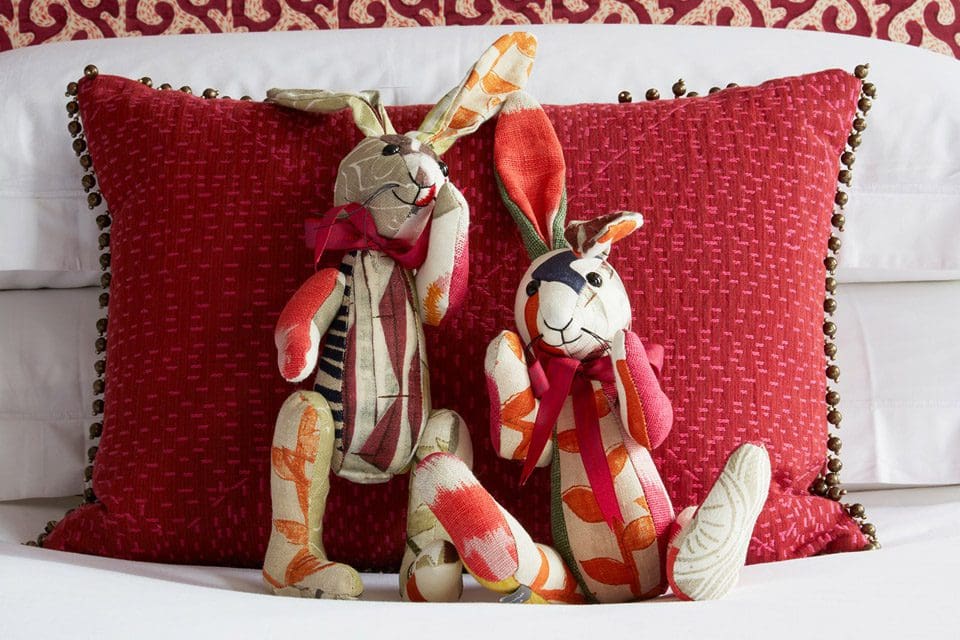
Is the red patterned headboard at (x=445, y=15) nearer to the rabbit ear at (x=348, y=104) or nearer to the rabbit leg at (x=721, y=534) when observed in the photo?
the rabbit ear at (x=348, y=104)

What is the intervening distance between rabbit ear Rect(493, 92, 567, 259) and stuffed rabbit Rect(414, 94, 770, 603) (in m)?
0.04

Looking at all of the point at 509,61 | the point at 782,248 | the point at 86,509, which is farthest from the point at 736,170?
the point at 86,509

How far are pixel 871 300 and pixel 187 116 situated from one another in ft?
2.74

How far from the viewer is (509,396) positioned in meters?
0.91

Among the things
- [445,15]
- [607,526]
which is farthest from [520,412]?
[445,15]

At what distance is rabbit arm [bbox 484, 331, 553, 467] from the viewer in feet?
2.97

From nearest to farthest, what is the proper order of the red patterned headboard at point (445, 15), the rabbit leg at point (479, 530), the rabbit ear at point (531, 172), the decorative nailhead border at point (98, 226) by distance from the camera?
the rabbit leg at point (479, 530), the rabbit ear at point (531, 172), the decorative nailhead border at point (98, 226), the red patterned headboard at point (445, 15)

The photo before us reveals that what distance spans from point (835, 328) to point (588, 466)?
1.30ft

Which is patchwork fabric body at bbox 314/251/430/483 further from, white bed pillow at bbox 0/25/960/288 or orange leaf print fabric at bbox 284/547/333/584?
white bed pillow at bbox 0/25/960/288

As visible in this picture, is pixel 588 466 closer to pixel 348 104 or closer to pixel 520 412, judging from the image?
pixel 520 412

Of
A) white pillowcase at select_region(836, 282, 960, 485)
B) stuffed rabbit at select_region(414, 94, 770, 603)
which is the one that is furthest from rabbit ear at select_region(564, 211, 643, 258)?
white pillowcase at select_region(836, 282, 960, 485)

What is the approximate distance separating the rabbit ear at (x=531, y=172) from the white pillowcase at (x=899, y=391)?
0.45 metres

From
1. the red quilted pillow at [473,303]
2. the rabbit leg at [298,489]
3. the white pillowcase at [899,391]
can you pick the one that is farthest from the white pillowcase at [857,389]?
the rabbit leg at [298,489]

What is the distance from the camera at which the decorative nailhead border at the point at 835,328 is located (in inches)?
42.1
